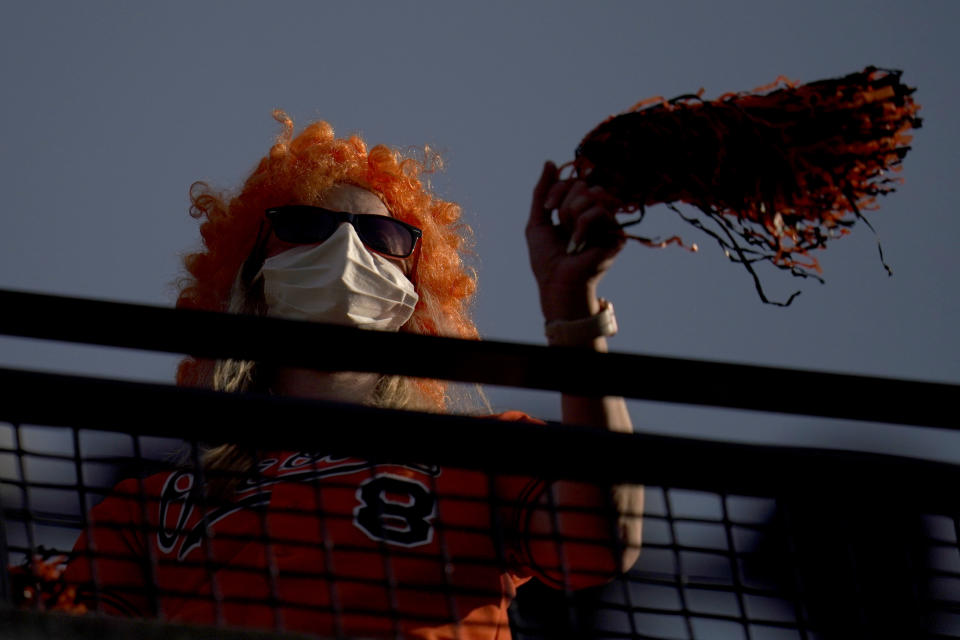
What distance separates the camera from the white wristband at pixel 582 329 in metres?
2.26

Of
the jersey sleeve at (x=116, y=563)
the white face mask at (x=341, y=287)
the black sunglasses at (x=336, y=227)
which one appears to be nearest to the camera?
the jersey sleeve at (x=116, y=563)

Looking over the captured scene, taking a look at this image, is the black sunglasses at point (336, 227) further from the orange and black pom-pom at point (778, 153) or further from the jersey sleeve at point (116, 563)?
the orange and black pom-pom at point (778, 153)

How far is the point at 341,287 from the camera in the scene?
3373 millimetres

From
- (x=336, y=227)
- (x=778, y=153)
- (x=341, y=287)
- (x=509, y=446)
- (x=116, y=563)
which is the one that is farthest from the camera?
(x=336, y=227)

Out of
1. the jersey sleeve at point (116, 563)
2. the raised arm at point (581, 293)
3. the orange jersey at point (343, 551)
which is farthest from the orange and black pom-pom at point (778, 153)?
the jersey sleeve at point (116, 563)

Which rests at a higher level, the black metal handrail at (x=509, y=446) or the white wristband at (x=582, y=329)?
the white wristband at (x=582, y=329)

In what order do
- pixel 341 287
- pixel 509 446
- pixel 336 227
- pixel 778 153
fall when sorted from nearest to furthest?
pixel 509 446 < pixel 778 153 < pixel 341 287 < pixel 336 227

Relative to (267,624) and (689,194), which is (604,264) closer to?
(689,194)

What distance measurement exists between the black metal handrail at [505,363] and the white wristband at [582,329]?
0.72m

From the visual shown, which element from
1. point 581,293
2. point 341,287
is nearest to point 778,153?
point 581,293

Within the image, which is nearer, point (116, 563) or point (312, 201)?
point (116, 563)

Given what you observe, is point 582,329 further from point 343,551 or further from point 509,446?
point 509,446

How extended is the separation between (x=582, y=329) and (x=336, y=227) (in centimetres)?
141

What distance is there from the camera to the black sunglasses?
3.51m
